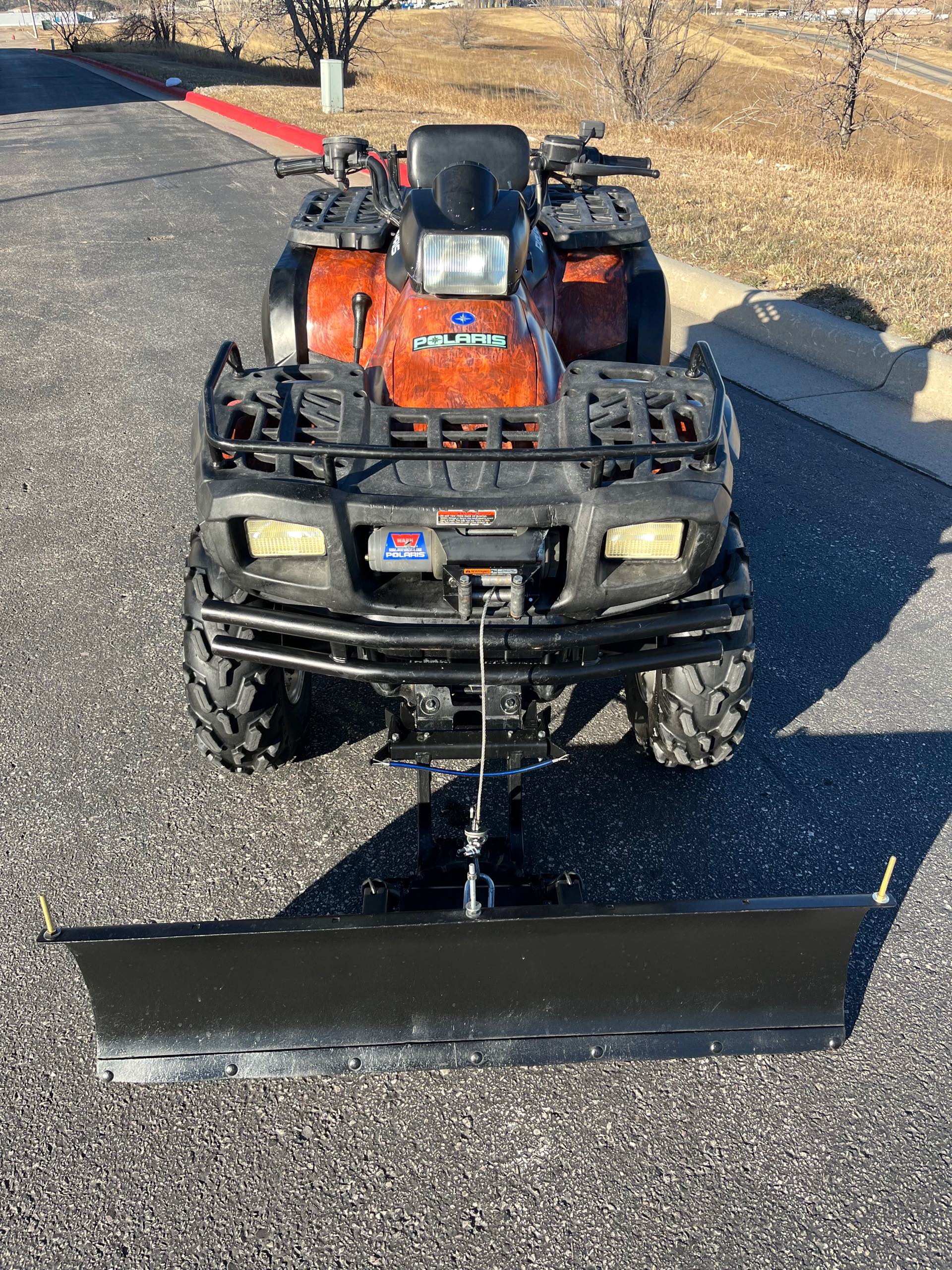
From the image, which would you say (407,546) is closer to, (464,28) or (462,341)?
(462,341)

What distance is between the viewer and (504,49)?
5106 centimetres

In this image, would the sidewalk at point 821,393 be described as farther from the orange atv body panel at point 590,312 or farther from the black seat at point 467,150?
the black seat at point 467,150

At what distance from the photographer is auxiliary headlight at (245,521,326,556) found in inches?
105

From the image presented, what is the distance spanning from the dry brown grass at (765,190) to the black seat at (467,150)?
4.08 metres

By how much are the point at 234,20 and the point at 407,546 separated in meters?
43.5

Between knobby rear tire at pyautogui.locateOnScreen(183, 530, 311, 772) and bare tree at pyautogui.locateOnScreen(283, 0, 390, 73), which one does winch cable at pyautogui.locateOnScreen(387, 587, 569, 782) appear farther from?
bare tree at pyautogui.locateOnScreen(283, 0, 390, 73)

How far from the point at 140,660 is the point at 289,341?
142 centimetres

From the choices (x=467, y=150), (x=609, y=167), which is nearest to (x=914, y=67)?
(x=609, y=167)

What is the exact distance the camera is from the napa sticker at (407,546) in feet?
8.79

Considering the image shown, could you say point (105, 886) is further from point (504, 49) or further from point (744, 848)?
point (504, 49)

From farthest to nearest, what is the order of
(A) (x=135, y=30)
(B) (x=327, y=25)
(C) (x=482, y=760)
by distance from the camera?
(A) (x=135, y=30) → (B) (x=327, y=25) → (C) (x=482, y=760)

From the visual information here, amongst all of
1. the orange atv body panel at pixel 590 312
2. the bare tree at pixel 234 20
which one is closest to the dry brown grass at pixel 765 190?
the orange atv body panel at pixel 590 312

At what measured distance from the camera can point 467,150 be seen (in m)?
4.05

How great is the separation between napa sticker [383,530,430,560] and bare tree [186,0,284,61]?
2879cm
